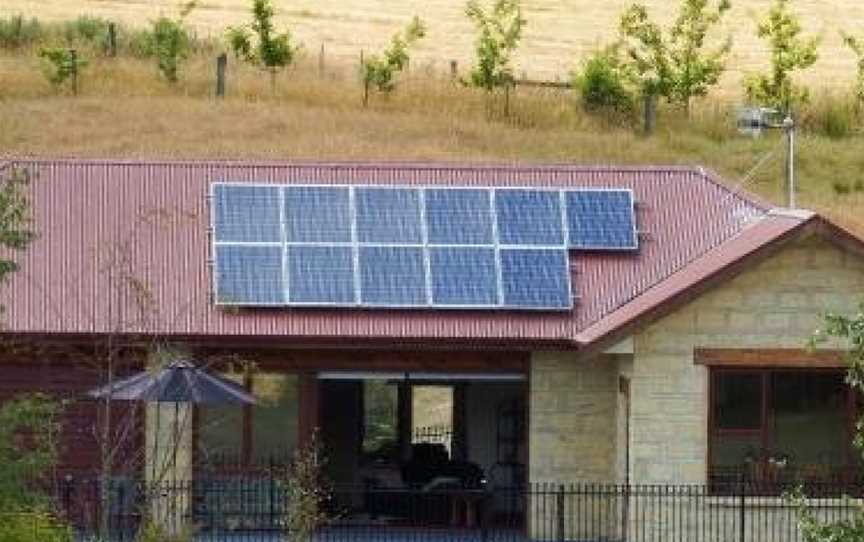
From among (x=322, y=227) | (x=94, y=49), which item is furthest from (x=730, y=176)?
(x=322, y=227)

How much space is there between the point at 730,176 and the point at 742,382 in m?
23.9

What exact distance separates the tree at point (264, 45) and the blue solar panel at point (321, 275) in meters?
28.9

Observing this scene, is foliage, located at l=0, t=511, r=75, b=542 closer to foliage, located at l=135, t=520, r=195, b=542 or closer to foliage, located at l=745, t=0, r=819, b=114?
foliage, located at l=135, t=520, r=195, b=542

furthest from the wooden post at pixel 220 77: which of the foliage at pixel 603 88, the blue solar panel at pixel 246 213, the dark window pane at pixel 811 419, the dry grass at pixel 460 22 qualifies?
the dark window pane at pixel 811 419

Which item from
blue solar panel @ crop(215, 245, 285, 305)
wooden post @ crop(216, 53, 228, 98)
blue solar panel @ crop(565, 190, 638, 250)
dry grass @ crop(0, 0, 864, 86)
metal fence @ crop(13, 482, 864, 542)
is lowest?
metal fence @ crop(13, 482, 864, 542)

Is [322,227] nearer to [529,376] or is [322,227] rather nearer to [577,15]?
[529,376]

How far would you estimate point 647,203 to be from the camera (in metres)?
37.6

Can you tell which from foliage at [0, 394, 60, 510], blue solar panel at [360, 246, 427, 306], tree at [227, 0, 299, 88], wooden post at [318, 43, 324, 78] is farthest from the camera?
wooden post at [318, 43, 324, 78]

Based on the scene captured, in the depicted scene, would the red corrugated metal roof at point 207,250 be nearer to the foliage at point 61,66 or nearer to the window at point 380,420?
the window at point 380,420

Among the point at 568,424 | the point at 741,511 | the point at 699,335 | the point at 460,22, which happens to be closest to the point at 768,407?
the point at 699,335

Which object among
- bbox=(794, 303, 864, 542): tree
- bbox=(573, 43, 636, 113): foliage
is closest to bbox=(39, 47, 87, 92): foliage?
bbox=(573, 43, 636, 113): foliage

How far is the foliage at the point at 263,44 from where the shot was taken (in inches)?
2606

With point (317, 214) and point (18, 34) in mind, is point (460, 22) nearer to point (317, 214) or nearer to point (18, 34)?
point (18, 34)

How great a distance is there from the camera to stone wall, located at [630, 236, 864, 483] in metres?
33.8
